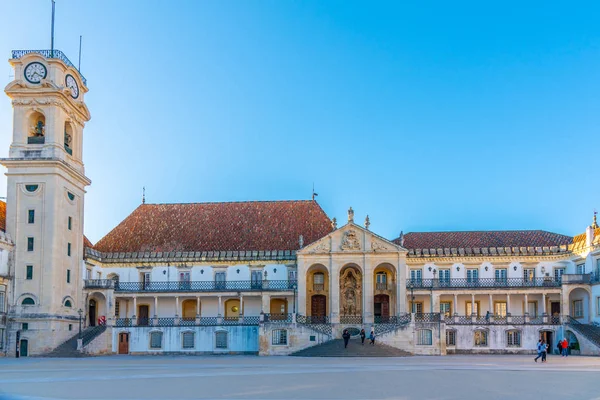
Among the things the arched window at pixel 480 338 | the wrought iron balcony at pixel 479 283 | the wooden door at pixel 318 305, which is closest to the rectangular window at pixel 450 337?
the arched window at pixel 480 338

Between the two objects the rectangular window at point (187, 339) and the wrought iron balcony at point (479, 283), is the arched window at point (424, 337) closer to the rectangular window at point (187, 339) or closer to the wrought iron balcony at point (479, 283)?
the wrought iron balcony at point (479, 283)

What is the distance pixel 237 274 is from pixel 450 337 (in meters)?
16.4

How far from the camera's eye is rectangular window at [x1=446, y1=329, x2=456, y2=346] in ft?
169

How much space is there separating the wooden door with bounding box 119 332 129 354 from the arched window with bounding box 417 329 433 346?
1983 cm

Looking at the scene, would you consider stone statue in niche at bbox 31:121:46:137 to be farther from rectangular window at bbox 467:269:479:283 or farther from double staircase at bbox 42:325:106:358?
rectangular window at bbox 467:269:479:283

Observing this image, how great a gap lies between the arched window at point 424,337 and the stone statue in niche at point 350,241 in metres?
8.35

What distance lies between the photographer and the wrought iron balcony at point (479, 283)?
54.9m

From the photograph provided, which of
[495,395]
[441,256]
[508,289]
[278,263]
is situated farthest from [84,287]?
[495,395]

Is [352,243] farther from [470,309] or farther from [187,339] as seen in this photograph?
[187,339]

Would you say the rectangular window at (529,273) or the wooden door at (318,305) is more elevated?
the rectangular window at (529,273)

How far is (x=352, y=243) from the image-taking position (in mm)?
54031

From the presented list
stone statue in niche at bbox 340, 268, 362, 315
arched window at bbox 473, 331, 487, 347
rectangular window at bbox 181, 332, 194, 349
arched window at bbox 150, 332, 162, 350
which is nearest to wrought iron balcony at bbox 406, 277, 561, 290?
stone statue in niche at bbox 340, 268, 362, 315

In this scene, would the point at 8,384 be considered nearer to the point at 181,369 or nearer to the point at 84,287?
the point at 181,369

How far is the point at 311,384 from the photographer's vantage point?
2359cm
